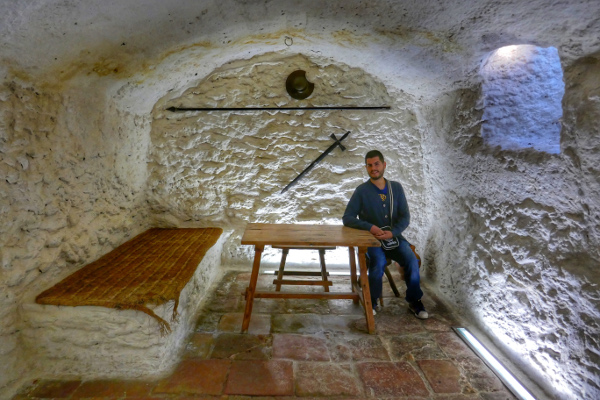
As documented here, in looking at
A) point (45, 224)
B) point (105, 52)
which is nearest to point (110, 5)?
point (105, 52)

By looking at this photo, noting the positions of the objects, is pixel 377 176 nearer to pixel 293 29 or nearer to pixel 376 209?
pixel 376 209

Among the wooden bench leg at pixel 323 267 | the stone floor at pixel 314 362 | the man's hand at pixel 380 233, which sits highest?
the man's hand at pixel 380 233

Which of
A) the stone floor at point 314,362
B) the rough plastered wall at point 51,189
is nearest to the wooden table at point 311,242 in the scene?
the stone floor at point 314,362

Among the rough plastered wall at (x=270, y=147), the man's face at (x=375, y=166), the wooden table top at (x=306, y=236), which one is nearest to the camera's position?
the wooden table top at (x=306, y=236)

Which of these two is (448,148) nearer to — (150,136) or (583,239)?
(583,239)

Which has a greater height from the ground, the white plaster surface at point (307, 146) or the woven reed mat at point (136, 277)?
the white plaster surface at point (307, 146)

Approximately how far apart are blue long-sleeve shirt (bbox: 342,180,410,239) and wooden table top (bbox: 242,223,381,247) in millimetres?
110

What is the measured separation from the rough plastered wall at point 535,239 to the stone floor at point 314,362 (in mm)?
311

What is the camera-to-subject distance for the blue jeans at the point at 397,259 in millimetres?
2641

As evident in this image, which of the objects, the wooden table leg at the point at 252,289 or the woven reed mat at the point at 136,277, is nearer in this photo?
the woven reed mat at the point at 136,277

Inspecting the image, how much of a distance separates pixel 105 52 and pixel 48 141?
71 centimetres

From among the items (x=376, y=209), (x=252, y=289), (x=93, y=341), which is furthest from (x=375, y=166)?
(x=93, y=341)

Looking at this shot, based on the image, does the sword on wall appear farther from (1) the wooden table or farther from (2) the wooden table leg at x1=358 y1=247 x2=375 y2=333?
(2) the wooden table leg at x1=358 y1=247 x2=375 y2=333

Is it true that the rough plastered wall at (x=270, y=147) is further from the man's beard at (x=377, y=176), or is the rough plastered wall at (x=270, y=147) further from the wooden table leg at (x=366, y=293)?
the wooden table leg at (x=366, y=293)
